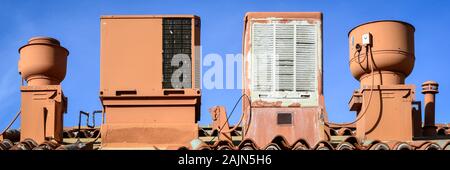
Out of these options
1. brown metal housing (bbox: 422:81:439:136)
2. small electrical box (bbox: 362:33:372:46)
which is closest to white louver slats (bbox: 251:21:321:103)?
small electrical box (bbox: 362:33:372:46)

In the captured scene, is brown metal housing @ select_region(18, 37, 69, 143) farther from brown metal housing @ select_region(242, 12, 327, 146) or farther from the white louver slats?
the white louver slats

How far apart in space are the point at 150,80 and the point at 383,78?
439cm

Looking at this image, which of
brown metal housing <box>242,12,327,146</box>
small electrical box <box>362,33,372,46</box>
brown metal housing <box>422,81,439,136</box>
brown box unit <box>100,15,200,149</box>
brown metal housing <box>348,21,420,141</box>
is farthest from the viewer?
brown metal housing <box>422,81,439,136</box>

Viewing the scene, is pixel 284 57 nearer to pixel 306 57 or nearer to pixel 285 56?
pixel 285 56

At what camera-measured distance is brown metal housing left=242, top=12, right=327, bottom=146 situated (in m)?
17.7

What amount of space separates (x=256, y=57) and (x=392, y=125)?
277 centimetres

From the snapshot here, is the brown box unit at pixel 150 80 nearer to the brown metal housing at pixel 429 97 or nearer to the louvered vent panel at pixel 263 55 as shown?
the louvered vent panel at pixel 263 55

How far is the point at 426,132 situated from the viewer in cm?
2027

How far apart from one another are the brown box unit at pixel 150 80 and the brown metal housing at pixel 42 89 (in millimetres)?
1048

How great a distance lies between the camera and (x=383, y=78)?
19.0 metres
